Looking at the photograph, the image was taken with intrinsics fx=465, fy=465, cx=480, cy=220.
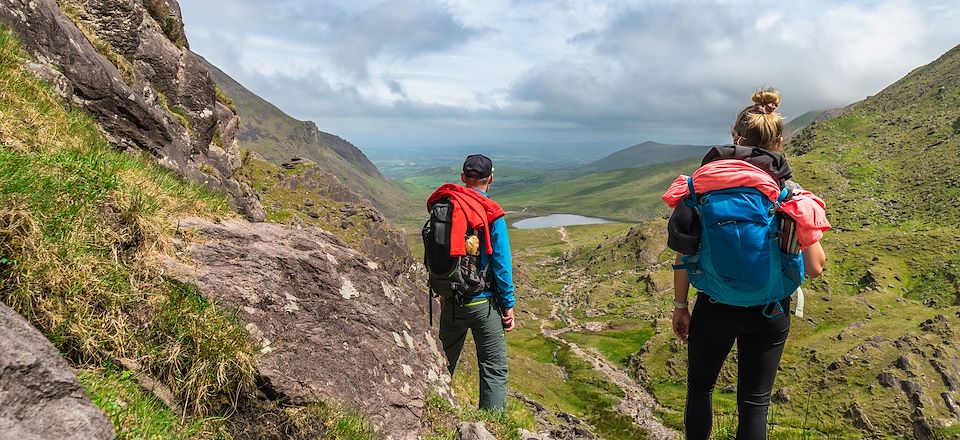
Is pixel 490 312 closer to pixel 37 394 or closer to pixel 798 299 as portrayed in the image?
pixel 798 299

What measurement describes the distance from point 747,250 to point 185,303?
6395 mm

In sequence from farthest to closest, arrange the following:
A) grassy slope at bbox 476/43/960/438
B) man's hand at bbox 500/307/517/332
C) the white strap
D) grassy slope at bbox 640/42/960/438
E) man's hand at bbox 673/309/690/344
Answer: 1. grassy slope at bbox 476/43/960/438
2. grassy slope at bbox 640/42/960/438
3. man's hand at bbox 500/307/517/332
4. man's hand at bbox 673/309/690/344
5. the white strap

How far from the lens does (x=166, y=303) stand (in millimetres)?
5172

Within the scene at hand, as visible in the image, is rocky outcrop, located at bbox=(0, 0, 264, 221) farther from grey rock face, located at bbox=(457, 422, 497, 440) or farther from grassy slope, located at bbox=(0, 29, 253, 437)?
grey rock face, located at bbox=(457, 422, 497, 440)

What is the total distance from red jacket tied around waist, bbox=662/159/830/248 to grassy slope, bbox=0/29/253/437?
5.47 m

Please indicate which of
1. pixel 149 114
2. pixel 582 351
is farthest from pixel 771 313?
pixel 582 351

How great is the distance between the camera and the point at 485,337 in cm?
831

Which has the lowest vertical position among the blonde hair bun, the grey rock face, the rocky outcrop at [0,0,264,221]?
the grey rock face

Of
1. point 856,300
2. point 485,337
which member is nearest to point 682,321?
A: point 485,337

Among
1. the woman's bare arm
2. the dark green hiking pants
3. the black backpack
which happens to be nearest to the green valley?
the woman's bare arm

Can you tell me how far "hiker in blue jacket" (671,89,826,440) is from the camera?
5570 mm

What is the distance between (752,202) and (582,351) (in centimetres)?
11754

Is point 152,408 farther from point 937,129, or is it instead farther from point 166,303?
point 937,129

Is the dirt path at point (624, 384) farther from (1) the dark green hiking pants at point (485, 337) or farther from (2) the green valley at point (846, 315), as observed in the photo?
(1) the dark green hiking pants at point (485, 337)
